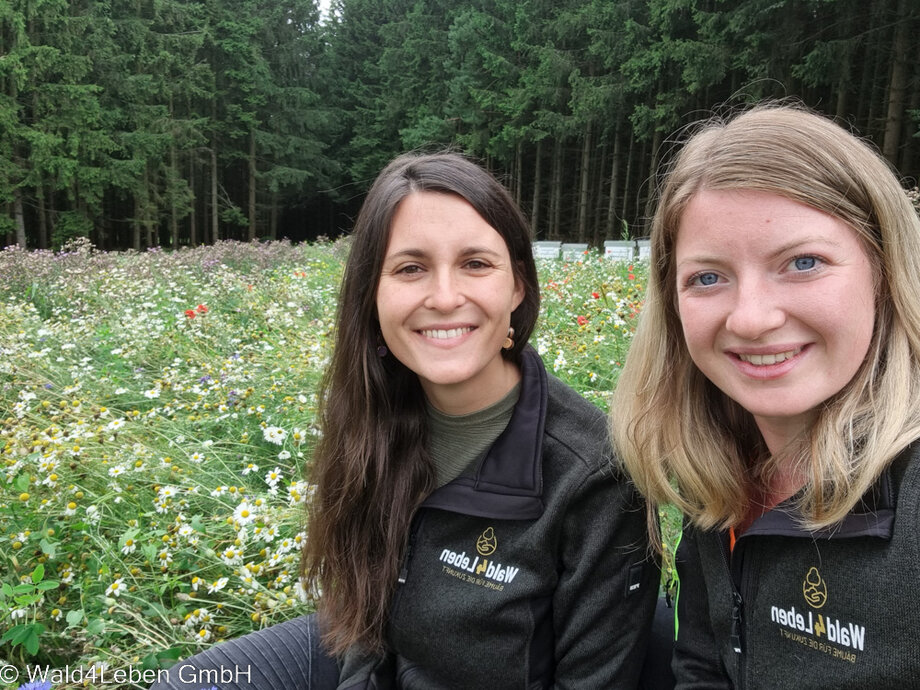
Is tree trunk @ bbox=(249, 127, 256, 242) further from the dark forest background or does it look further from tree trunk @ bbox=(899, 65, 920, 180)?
tree trunk @ bbox=(899, 65, 920, 180)

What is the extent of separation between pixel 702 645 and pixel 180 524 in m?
1.81

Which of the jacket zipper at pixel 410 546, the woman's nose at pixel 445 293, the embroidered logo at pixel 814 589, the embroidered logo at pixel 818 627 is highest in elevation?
the woman's nose at pixel 445 293

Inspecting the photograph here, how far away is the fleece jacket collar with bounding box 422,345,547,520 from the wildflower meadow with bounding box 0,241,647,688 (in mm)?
835

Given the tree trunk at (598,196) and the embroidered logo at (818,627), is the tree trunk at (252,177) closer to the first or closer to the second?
the tree trunk at (598,196)

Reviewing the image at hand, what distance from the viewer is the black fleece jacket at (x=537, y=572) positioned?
1390 millimetres

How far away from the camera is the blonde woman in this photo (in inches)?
39.0

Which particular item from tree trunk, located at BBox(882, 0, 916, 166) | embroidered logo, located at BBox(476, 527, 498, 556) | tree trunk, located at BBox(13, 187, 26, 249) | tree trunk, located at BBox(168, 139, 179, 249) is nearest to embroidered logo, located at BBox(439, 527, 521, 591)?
embroidered logo, located at BBox(476, 527, 498, 556)

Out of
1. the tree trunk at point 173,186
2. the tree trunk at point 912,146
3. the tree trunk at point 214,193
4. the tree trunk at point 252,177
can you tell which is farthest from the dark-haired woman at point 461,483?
the tree trunk at point 252,177

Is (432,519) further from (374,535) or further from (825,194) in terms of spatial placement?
(825,194)

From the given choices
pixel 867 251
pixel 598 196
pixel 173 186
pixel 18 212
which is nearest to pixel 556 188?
pixel 598 196

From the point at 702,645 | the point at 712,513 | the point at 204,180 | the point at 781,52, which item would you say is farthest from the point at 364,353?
the point at 204,180

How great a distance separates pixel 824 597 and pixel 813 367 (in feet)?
1.25

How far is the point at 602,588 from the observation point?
4.54 feet

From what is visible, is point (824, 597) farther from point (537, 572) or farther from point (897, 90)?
point (897, 90)
